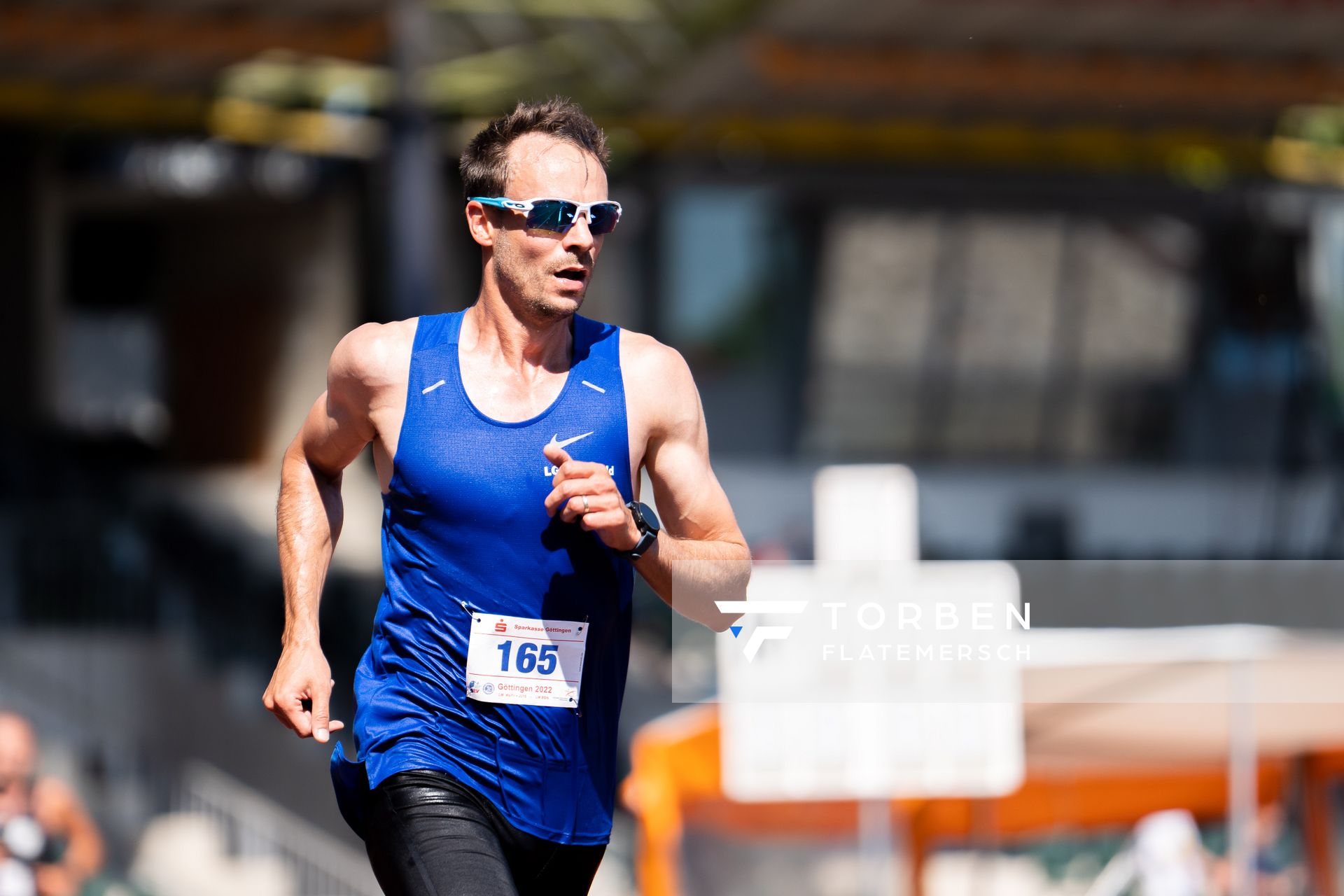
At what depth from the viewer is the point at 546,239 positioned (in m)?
3.50

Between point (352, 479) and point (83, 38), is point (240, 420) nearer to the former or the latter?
point (352, 479)

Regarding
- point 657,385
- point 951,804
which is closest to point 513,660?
point 657,385

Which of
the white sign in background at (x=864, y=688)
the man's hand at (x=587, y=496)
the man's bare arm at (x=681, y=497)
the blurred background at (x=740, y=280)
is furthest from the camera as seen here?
the blurred background at (x=740, y=280)

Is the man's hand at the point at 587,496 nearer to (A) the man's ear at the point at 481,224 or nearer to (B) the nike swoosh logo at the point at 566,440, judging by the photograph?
(B) the nike swoosh logo at the point at 566,440

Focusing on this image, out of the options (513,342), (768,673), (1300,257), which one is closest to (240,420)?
(1300,257)

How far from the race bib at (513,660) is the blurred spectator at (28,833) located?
5472mm

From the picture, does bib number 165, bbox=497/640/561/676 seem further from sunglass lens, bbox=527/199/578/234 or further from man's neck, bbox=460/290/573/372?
sunglass lens, bbox=527/199/578/234

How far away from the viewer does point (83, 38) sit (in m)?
18.9

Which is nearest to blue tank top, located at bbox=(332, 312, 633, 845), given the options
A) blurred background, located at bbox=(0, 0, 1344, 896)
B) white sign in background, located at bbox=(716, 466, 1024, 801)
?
white sign in background, located at bbox=(716, 466, 1024, 801)

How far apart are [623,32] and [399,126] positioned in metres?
2.81

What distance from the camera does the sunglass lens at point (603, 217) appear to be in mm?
3516

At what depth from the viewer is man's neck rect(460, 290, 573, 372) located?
356cm

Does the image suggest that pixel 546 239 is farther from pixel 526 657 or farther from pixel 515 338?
pixel 526 657

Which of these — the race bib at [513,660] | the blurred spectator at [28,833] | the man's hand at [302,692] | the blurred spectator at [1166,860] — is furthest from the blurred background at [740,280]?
the race bib at [513,660]
